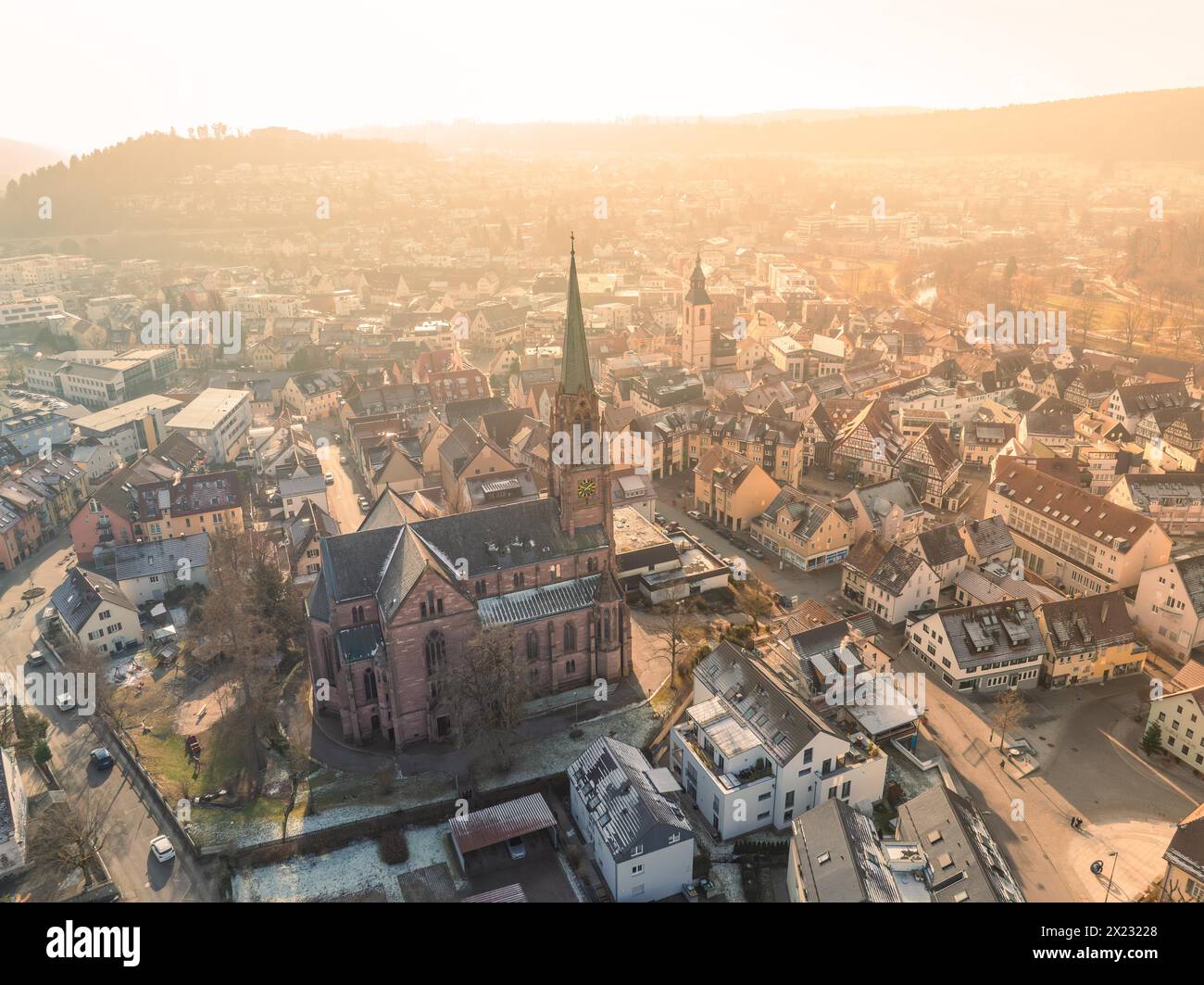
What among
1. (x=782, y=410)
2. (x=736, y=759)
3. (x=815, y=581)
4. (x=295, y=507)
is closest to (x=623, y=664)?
(x=736, y=759)

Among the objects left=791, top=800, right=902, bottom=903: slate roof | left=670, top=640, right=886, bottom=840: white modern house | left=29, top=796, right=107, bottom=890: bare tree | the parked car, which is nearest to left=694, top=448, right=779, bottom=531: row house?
left=670, top=640, right=886, bottom=840: white modern house

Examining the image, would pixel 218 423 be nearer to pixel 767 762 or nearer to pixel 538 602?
pixel 538 602

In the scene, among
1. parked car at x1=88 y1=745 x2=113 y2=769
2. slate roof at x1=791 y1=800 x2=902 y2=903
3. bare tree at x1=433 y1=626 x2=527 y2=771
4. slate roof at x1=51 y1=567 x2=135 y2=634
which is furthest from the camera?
slate roof at x1=51 y1=567 x2=135 y2=634

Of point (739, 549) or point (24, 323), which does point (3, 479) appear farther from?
point (24, 323)

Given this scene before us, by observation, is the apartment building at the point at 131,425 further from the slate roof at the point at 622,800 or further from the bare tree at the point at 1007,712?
the bare tree at the point at 1007,712

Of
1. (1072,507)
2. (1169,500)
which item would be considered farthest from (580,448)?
(1169,500)

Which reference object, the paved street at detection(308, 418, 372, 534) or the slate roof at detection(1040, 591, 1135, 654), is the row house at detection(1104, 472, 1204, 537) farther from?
the paved street at detection(308, 418, 372, 534)
